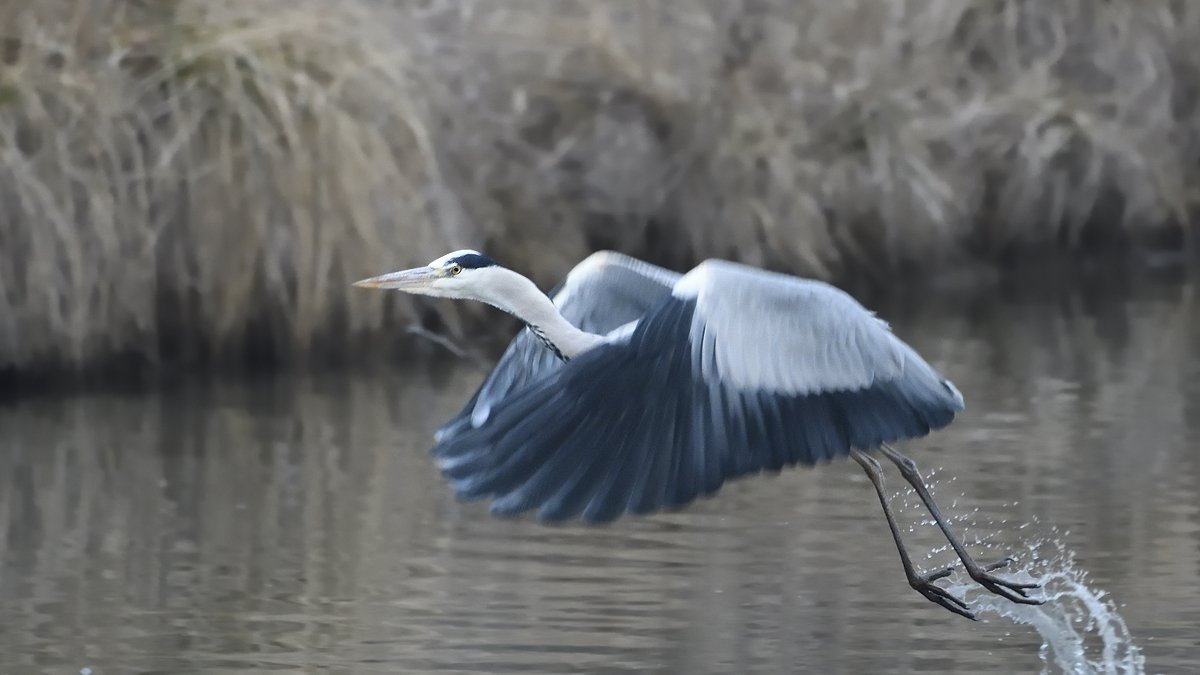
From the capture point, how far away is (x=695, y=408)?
6.24 m

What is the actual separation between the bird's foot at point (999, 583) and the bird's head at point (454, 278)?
161 cm

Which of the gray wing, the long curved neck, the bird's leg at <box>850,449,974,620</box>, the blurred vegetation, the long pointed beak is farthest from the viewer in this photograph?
the blurred vegetation

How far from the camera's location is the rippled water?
7258 millimetres

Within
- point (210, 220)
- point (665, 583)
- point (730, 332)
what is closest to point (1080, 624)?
point (665, 583)

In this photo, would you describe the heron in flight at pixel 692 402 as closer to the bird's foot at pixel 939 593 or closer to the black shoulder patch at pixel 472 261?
the black shoulder patch at pixel 472 261

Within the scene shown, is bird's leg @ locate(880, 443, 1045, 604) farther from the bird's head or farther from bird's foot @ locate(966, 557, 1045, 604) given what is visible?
the bird's head

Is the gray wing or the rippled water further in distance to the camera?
the gray wing

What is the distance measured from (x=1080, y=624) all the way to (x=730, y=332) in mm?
1929

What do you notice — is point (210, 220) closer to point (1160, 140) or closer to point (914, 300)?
point (914, 300)

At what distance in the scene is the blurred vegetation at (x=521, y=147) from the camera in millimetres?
12469

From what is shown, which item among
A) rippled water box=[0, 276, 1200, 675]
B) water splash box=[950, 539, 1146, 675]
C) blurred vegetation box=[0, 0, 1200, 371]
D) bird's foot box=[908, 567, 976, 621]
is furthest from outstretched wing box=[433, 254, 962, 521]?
blurred vegetation box=[0, 0, 1200, 371]

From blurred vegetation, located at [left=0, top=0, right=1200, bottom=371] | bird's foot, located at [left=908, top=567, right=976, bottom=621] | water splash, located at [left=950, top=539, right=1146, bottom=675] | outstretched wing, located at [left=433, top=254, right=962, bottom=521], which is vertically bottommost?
water splash, located at [left=950, top=539, right=1146, bottom=675]

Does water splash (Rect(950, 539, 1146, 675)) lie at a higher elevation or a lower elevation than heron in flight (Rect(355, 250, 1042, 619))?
lower

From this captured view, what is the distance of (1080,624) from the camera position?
764cm
